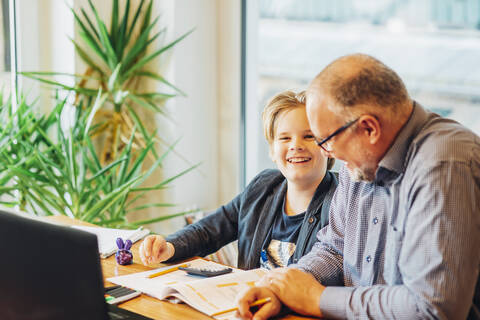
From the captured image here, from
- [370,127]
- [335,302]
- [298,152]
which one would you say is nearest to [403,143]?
[370,127]

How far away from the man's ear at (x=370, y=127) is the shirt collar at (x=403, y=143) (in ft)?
0.15

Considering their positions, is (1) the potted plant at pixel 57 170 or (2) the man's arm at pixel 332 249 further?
(1) the potted plant at pixel 57 170

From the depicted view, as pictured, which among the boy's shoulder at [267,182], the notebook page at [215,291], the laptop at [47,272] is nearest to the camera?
the laptop at [47,272]

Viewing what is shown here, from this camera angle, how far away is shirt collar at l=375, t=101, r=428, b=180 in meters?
1.32

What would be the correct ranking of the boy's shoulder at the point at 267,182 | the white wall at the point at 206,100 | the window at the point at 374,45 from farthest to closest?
the white wall at the point at 206,100, the window at the point at 374,45, the boy's shoulder at the point at 267,182

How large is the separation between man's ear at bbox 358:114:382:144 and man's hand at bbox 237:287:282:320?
0.44 metres

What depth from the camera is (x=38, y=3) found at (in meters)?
3.16

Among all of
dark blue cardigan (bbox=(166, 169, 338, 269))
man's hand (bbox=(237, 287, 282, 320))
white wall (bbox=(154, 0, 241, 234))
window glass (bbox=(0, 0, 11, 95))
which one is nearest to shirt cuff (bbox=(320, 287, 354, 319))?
man's hand (bbox=(237, 287, 282, 320))

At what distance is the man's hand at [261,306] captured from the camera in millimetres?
1327

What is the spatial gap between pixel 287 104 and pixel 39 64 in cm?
182

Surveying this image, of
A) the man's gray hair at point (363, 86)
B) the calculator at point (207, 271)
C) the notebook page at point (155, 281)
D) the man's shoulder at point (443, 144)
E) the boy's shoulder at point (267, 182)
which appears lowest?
the notebook page at point (155, 281)

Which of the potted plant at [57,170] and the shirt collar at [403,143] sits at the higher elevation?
the shirt collar at [403,143]

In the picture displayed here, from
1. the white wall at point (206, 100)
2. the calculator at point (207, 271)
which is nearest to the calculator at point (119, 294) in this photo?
the calculator at point (207, 271)

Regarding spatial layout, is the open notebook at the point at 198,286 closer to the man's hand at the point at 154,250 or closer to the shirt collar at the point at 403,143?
the man's hand at the point at 154,250
